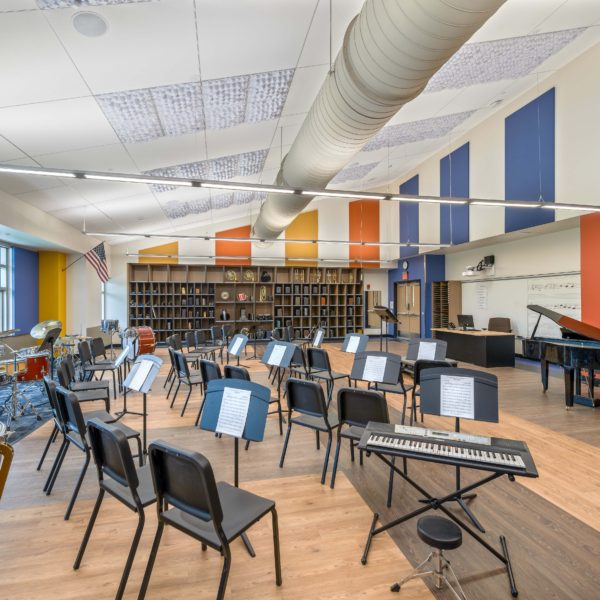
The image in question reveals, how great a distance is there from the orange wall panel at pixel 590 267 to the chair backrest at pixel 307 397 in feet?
21.3

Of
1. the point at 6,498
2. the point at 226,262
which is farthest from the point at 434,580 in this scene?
the point at 226,262

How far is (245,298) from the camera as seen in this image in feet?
41.0

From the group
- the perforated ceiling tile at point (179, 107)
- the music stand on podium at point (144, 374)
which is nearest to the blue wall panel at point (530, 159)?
the perforated ceiling tile at point (179, 107)

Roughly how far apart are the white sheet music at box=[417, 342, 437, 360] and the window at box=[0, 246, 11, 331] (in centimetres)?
822

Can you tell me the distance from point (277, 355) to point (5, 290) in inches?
264

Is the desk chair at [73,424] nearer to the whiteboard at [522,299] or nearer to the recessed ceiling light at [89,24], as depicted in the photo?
the recessed ceiling light at [89,24]

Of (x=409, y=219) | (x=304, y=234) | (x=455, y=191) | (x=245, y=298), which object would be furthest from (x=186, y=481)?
(x=409, y=219)

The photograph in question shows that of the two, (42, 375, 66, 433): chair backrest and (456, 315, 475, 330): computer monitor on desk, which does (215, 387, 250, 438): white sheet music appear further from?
(456, 315, 475, 330): computer monitor on desk

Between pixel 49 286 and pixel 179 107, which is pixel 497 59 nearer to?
pixel 179 107

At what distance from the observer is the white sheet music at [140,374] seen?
3.39 metres

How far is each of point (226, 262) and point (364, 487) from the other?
10.3 m

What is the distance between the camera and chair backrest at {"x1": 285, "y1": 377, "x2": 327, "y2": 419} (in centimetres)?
308

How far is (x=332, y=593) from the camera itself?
189cm

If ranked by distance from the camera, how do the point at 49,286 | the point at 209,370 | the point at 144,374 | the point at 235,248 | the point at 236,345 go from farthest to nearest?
the point at 235,248
the point at 49,286
the point at 236,345
the point at 209,370
the point at 144,374
